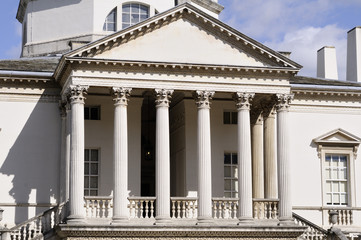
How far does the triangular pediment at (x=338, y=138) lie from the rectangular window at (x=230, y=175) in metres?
3.75

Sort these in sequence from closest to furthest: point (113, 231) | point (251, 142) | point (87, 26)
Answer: point (113, 231) < point (251, 142) < point (87, 26)

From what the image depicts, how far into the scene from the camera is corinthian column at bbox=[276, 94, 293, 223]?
104 ft

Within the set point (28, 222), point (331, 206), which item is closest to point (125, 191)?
point (28, 222)

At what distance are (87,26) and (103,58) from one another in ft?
28.7

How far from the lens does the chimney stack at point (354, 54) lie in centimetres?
4019

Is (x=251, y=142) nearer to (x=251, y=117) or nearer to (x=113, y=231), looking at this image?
(x=251, y=117)

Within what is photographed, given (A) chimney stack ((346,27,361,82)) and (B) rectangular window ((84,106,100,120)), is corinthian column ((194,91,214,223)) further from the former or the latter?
(A) chimney stack ((346,27,361,82))

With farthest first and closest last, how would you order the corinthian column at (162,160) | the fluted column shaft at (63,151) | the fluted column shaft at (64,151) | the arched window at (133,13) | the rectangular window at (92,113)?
the arched window at (133,13) → the rectangular window at (92,113) → the fluted column shaft at (63,151) → the fluted column shaft at (64,151) → the corinthian column at (162,160)

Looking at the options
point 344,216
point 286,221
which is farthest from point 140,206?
point 344,216

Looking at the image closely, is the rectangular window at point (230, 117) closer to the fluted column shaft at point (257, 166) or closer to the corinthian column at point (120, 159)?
the fluted column shaft at point (257, 166)

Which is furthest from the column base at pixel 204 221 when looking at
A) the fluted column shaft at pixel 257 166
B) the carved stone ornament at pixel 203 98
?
the carved stone ornament at pixel 203 98

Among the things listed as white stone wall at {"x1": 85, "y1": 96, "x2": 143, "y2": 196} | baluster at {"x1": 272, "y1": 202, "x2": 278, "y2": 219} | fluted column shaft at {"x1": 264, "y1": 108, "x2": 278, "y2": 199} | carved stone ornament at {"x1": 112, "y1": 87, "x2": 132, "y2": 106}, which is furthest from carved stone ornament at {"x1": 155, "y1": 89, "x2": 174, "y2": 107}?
baluster at {"x1": 272, "y1": 202, "x2": 278, "y2": 219}

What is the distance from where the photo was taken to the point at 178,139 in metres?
35.8

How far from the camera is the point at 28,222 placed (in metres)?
30.8
